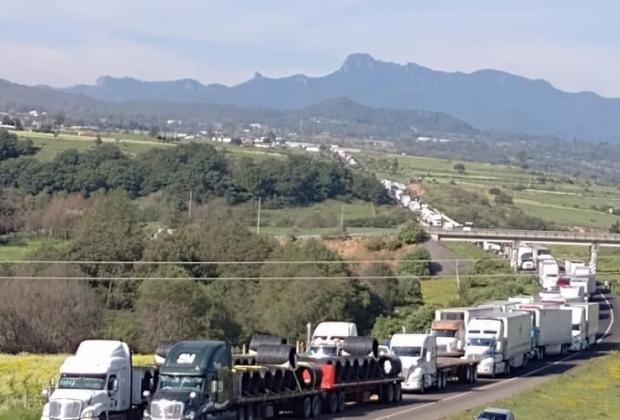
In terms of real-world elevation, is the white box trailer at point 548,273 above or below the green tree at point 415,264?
above

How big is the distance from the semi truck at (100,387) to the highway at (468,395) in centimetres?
749

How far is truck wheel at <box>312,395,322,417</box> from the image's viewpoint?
4253cm

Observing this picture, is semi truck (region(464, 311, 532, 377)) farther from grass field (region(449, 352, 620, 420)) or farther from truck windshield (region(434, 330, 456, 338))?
grass field (region(449, 352, 620, 420))

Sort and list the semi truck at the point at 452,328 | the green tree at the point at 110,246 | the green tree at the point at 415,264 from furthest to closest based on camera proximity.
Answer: the green tree at the point at 415,264
the green tree at the point at 110,246
the semi truck at the point at 452,328

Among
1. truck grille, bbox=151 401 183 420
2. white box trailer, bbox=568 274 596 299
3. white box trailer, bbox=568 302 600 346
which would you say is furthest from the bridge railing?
truck grille, bbox=151 401 183 420

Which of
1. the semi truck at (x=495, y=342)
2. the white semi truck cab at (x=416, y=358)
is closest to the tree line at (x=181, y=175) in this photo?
the semi truck at (x=495, y=342)

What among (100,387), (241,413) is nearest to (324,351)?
(241,413)

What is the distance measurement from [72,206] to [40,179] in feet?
71.9

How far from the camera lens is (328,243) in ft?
414

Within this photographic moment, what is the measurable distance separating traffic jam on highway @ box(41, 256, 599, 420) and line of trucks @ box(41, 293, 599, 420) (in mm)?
32

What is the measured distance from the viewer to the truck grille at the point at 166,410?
3488 centimetres

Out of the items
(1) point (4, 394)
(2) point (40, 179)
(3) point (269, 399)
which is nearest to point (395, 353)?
(3) point (269, 399)

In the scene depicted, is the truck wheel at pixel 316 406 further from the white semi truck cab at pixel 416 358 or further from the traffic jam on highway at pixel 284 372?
the white semi truck cab at pixel 416 358

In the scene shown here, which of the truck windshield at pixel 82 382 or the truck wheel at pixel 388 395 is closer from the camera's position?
the truck windshield at pixel 82 382
